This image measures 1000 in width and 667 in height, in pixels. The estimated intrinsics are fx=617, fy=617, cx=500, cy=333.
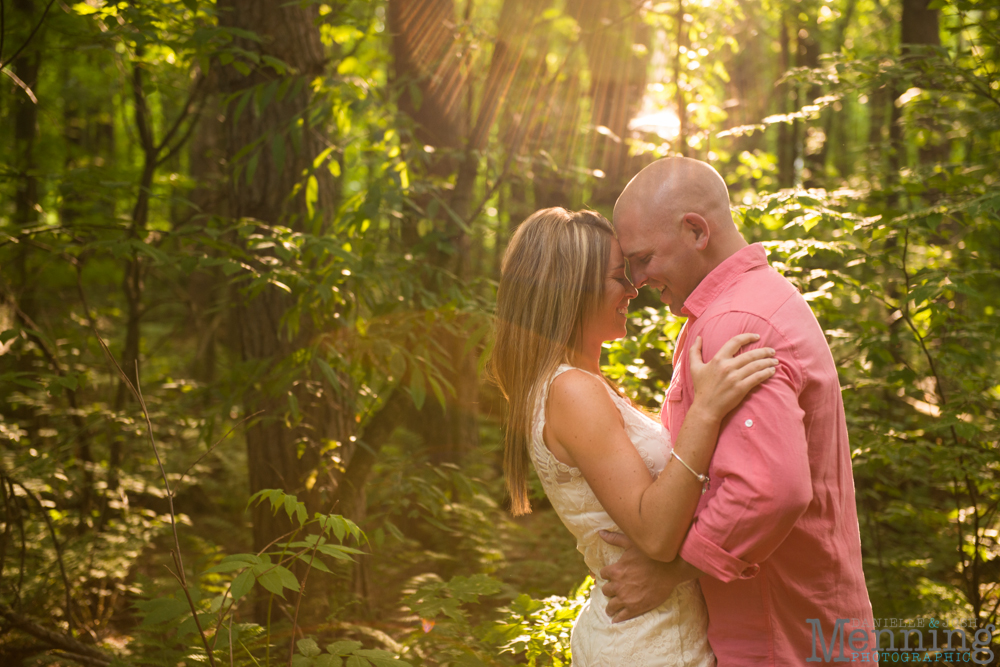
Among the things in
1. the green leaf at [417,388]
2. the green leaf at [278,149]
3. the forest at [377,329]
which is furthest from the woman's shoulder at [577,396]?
the green leaf at [278,149]

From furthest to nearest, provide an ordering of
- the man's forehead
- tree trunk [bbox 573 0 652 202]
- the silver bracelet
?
tree trunk [bbox 573 0 652 202] < the man's forehead < the silver bracelet

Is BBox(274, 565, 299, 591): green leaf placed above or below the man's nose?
below

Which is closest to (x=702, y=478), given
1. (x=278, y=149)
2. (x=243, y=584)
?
(x=243, y=584)

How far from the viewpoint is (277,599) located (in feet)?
12.1

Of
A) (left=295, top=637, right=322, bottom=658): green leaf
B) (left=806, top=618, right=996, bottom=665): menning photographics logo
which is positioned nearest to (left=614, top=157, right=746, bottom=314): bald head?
(left=806, top=618, right=996, bottom=665): menning photographics logo

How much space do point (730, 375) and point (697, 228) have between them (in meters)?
0.58

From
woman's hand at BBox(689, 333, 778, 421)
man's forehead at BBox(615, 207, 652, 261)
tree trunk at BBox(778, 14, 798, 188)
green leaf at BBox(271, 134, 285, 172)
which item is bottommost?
woman's hand at BBox(689, 333, 778, 421)

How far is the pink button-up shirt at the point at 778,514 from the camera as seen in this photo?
5.06 ft

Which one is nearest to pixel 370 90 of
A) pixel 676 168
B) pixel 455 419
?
pixel 676 168

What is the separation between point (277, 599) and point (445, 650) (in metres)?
1.26

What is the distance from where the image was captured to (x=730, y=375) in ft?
5.24

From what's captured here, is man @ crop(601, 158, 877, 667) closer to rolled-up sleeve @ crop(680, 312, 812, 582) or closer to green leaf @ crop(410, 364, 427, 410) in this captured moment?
rolled-up sleeve @ crop(680, 312, 812, 582)

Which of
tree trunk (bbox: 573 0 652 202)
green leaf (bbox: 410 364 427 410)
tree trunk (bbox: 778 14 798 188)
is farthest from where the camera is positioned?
tree trunk (bbox: 778 14 798 188)

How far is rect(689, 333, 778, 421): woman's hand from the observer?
5.17 ft
